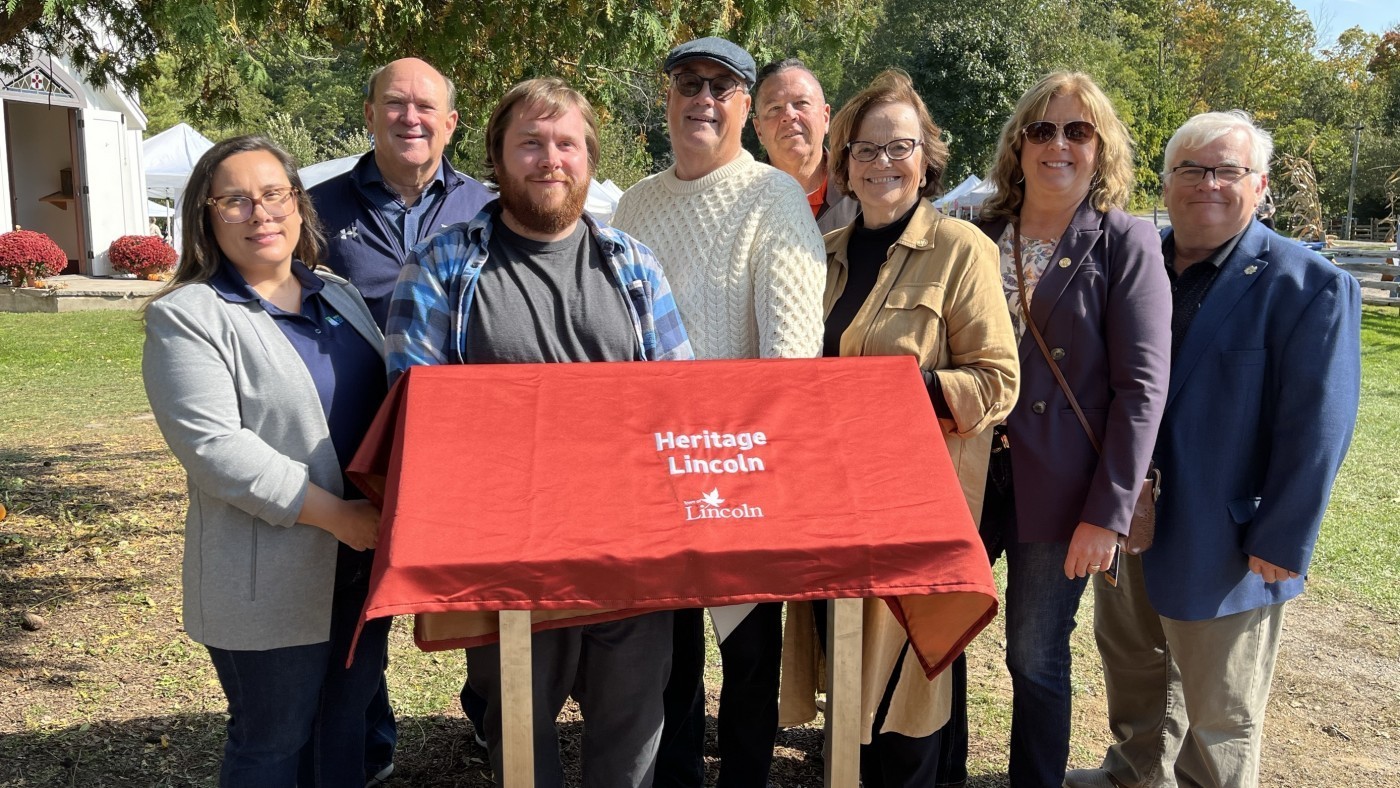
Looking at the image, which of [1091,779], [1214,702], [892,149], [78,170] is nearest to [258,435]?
[892,149]

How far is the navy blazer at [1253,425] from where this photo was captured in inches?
119

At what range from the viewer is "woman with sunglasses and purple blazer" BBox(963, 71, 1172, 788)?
305 centimetres

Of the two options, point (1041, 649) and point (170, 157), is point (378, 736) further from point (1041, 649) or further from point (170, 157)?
point (170, 157)

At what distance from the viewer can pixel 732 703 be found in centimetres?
342

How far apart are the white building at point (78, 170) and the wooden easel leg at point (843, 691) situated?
989 inches

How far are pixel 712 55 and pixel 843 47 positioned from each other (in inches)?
116

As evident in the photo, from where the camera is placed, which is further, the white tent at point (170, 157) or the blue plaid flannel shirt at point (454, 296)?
the white tent at point (170, 157)

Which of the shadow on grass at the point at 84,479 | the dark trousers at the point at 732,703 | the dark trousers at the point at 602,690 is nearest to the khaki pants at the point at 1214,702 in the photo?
the dark trousers at the point at 732,703

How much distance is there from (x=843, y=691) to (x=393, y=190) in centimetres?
243

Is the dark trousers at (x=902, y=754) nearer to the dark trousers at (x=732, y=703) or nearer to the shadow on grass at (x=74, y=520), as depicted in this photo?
the dark trousers at (x=732, y=703)

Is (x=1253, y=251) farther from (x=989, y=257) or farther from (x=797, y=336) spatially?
(x=797, y=336)

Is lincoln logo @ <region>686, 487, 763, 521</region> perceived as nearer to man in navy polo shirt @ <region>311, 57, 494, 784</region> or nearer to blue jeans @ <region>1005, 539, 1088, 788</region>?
blue jeans @ <region>1005, 539, 1088, 788</region>

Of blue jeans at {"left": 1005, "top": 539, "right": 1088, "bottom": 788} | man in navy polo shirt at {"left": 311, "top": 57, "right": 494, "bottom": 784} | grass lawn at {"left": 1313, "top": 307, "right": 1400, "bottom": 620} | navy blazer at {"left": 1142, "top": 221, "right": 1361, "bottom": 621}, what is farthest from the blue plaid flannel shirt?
grass lawn at {"left": 1313, "top": 307, "right": 1400, "bottom": 620}

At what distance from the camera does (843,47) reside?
598 centimetres
